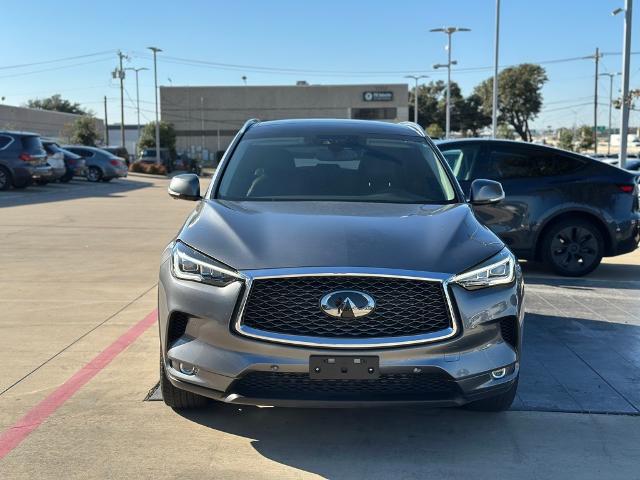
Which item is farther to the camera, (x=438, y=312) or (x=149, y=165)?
(x=149, y=165)

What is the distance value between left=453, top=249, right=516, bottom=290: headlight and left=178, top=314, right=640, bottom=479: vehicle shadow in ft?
2.26

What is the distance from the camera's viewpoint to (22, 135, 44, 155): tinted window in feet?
66.1

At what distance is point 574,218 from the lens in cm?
844

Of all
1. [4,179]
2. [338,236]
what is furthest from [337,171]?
[4,179]

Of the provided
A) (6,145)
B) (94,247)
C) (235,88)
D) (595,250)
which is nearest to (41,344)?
(94,247)

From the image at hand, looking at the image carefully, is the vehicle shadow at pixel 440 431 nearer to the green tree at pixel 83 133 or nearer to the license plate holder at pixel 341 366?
the license plate holder at pixel 341 366

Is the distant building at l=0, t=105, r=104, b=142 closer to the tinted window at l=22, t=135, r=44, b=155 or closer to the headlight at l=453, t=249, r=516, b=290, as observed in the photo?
the tinted window at l=22, t=135, r=44, b=155

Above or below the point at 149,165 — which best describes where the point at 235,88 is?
above

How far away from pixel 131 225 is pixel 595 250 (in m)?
8.88

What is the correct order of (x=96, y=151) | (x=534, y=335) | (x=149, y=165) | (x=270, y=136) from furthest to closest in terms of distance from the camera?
1. (x=149, y=165)
2. (x=96, y=151)
3. (x=534, y=335)
4. (x=270, y=136)

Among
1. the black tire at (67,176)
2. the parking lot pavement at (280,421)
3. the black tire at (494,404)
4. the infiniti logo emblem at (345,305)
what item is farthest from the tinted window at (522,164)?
the black tire at (67,176)

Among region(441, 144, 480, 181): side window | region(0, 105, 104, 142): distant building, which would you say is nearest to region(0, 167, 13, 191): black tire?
region(441, 144, 480, 181): side window

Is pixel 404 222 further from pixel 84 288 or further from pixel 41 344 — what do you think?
pixel 84 288

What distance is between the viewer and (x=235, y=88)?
78.0m
